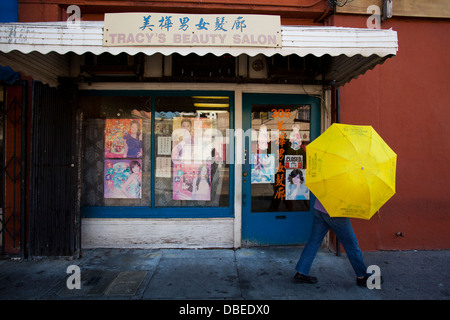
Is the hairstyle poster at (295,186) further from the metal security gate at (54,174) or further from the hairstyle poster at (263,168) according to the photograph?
the metal security gate at (54,174)

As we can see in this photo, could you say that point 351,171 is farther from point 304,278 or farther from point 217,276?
point 217,276

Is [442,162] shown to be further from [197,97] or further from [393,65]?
[197,97]

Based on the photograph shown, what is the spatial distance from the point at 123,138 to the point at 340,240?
13.7 feet

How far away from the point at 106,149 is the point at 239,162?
2.61 m

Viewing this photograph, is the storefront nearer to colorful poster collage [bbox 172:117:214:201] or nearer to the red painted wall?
colorful poster collage [bbox 172:117:214:201]

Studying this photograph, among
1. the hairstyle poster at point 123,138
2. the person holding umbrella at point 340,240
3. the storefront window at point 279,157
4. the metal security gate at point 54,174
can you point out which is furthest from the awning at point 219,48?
the person holding umbrella at point 340,240

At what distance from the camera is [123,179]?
16.9ft

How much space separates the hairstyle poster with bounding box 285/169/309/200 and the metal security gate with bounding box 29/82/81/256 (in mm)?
3874

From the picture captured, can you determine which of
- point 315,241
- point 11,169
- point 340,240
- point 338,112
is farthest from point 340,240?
point 11,169

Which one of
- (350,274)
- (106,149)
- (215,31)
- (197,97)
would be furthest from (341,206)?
(106,149)

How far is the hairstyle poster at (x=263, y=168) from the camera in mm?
5141

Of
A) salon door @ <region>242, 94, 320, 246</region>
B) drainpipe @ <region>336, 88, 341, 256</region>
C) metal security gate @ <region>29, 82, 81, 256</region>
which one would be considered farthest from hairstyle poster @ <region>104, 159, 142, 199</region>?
drainpipe @ <region>336, 88, 341, 256</region>

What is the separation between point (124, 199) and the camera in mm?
5164

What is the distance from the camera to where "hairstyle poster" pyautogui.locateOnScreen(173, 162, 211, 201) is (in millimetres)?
5207
